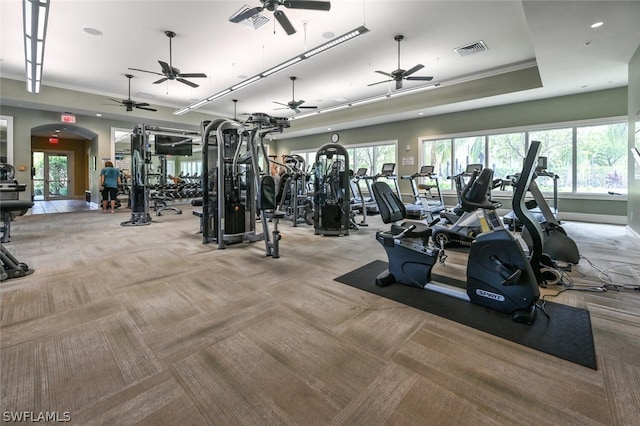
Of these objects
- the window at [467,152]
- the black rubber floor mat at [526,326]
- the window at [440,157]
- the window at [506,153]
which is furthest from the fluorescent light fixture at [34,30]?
the window at [506,153]

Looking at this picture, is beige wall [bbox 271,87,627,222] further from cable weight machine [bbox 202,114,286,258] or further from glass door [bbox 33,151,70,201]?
glass door [bbox 33,151,70,201]

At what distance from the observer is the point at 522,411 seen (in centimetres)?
133

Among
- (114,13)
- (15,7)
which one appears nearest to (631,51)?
(114,13)

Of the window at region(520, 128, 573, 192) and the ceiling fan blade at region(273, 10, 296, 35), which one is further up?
the ceiling fan blade at region(273, 10, 296, 35)

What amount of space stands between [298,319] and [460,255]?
9.38ft

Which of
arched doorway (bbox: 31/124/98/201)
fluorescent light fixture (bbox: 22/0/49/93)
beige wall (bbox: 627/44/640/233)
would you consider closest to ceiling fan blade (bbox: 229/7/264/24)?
fluorescent light fixture (bbox: 22/0/49/93)

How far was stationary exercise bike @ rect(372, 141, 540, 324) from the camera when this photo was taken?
2.17m

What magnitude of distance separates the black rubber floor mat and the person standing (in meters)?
9.27

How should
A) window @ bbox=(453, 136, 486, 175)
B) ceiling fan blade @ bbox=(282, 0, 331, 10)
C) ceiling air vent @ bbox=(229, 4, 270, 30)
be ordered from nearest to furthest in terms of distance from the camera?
1. ceiling fan blade @ bbox=(282, 0, 331, 10)
2. ceiling air vent @ bbox=(229, 4, 270, 30)
3. window @ bbox=(453, 136, 486, 175)

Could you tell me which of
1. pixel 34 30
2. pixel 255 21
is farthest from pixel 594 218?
pixel 34 30

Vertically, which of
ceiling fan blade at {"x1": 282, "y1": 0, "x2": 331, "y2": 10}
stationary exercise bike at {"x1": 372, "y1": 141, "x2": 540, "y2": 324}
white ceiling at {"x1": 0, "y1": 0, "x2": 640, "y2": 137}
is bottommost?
stationary exercise bike at {"x1": 372, "y1": 141, "x2": 540, "y2": 324}

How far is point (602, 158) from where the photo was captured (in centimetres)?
707

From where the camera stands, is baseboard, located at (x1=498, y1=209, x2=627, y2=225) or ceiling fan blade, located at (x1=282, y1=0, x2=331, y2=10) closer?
ceiling fan blade, located at (x1=282, y1=0, x2=331, y2=10)

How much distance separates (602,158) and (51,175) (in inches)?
843
